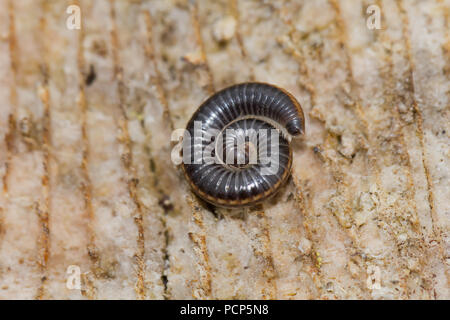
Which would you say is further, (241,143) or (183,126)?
(183,126)

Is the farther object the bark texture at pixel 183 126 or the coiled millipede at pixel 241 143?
the coiled millipede at pixel 241 143

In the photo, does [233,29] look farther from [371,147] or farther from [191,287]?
[191,287]

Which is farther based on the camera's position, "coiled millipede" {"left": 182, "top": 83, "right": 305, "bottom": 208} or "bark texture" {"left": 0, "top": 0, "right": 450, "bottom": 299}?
"coiled millipede" {"left": 182, "top": 83, "right": 305, "bottom": 208}

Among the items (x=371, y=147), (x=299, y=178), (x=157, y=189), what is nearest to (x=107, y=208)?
(x=157, y=189)
